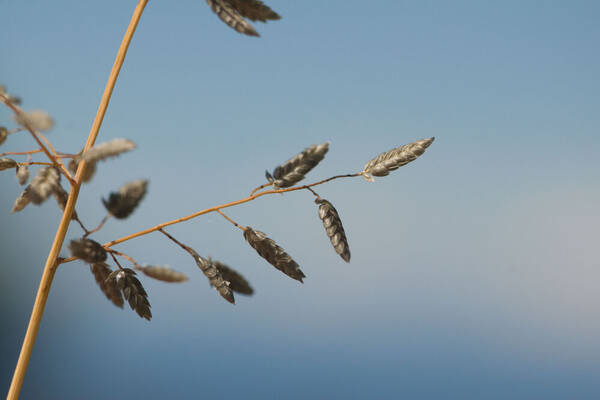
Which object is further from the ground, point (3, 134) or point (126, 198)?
point (3, 134)

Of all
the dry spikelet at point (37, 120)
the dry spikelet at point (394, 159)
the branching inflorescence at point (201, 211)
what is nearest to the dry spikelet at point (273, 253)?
the branching inflorescence at point (201, 211)

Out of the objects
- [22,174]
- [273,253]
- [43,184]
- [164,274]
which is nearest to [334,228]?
[273,253]

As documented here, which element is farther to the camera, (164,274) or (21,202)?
(21,202)

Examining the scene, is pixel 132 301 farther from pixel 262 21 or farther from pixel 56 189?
pixel 262 21

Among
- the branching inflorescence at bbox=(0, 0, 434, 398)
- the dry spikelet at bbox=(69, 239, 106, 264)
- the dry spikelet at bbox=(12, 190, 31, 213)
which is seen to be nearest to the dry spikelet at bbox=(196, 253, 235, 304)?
the branching inflorescence at bbox=(0, 0, 434, 398)

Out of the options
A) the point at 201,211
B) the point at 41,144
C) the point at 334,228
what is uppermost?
the point at 41,144

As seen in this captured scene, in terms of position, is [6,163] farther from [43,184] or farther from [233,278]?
[233,278]

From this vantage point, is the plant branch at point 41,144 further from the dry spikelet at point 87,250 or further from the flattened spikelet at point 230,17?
the flattened spikelet at point 230,17

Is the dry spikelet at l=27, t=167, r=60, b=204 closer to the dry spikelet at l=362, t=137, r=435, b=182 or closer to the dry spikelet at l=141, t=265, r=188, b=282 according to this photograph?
the dry spikelet at l=141, t=265, r=188, b=282
